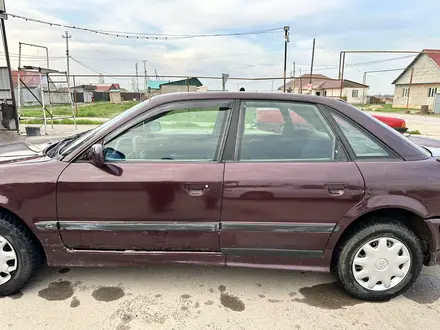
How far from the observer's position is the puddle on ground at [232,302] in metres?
2.35

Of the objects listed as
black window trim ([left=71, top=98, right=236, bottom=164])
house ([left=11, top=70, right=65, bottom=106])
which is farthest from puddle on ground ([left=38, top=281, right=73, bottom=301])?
house ([left=11, top=70, right=65, bottom=106])

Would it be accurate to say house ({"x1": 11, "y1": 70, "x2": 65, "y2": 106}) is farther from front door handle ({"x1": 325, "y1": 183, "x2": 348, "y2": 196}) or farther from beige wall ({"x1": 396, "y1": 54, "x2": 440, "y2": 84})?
beige wall ({"x1": 396, "y1": 54, "x2": 440, "y2": 84})

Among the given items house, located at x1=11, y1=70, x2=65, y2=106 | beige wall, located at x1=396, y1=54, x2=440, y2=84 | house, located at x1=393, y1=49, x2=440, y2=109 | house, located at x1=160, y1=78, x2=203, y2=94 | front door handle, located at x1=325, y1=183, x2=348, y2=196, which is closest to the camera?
front door handle, located at x1=325, y1=183, x2=348, y2=196

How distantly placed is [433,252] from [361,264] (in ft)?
1.85

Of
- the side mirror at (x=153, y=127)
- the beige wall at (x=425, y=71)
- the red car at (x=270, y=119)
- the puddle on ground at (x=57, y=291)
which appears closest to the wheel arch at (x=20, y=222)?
the puddle on ground at (x=57, y=291)

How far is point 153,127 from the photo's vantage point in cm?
259

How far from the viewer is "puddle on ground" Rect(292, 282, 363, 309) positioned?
7.92 ft

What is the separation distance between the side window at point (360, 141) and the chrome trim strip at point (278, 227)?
1.96 feet

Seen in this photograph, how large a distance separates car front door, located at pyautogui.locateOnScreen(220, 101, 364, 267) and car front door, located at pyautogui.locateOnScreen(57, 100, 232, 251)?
0.14 m

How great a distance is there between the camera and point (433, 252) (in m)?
2.40

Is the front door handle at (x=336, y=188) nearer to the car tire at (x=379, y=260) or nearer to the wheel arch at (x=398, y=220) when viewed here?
the wheel arch at (x=398, y=220)

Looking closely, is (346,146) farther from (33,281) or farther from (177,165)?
(33,281)

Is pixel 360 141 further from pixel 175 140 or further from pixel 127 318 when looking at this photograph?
pixel 127 318

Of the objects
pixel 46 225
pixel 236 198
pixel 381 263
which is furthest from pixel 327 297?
pixel 46 225
